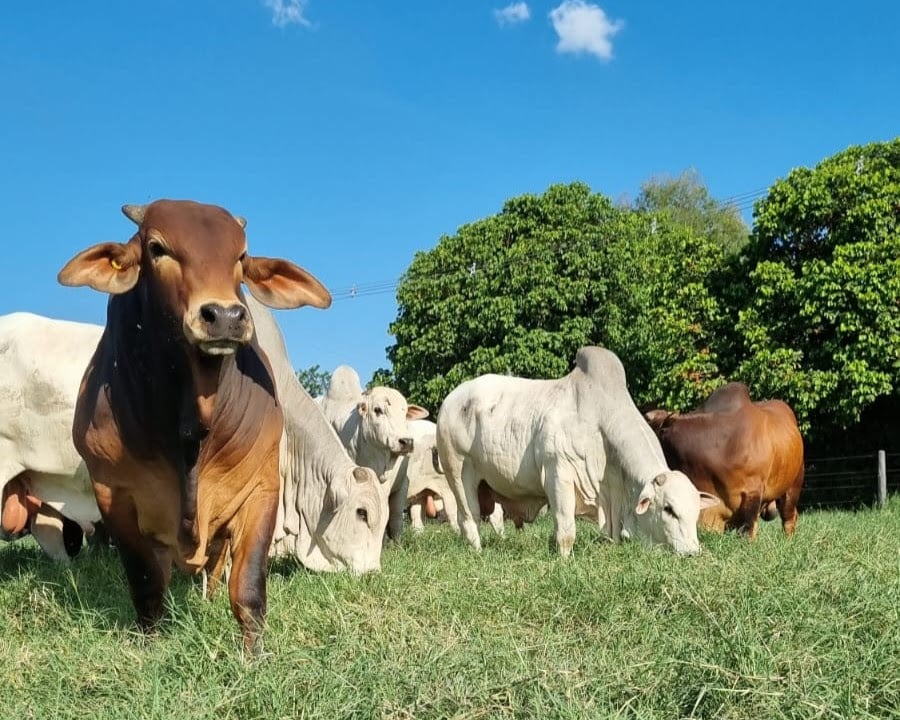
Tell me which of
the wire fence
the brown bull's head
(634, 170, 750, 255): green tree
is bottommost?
the wire fence

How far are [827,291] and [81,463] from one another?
450 inches

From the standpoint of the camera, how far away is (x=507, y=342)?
18531 millimetres

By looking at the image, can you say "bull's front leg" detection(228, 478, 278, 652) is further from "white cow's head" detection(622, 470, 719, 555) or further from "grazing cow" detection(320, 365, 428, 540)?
"grazing cow" detection(320, 365, 428, 540)

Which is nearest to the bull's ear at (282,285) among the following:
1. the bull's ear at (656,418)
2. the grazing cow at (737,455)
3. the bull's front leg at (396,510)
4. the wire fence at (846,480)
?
the grazing cow at (737,455)

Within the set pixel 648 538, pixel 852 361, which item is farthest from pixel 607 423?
pixel 852 361

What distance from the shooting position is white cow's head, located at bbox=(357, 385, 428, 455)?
29.8 feet

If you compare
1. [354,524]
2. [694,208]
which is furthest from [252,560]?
[694,208]

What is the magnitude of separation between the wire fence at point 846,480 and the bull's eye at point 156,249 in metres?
13.9

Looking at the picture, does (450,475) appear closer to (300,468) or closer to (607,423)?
(607,423)

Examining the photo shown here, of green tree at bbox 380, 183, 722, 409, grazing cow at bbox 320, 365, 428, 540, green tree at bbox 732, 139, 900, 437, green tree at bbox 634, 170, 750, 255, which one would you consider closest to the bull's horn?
grazing cow at bbox 320, 365, 428, 540

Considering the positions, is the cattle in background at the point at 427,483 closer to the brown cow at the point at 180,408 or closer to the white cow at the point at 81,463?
the white cow at the point at 81,463

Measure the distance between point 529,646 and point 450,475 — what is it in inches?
237

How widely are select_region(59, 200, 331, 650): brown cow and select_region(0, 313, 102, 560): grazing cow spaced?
2106 mm

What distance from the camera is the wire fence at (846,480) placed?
1559 cm
